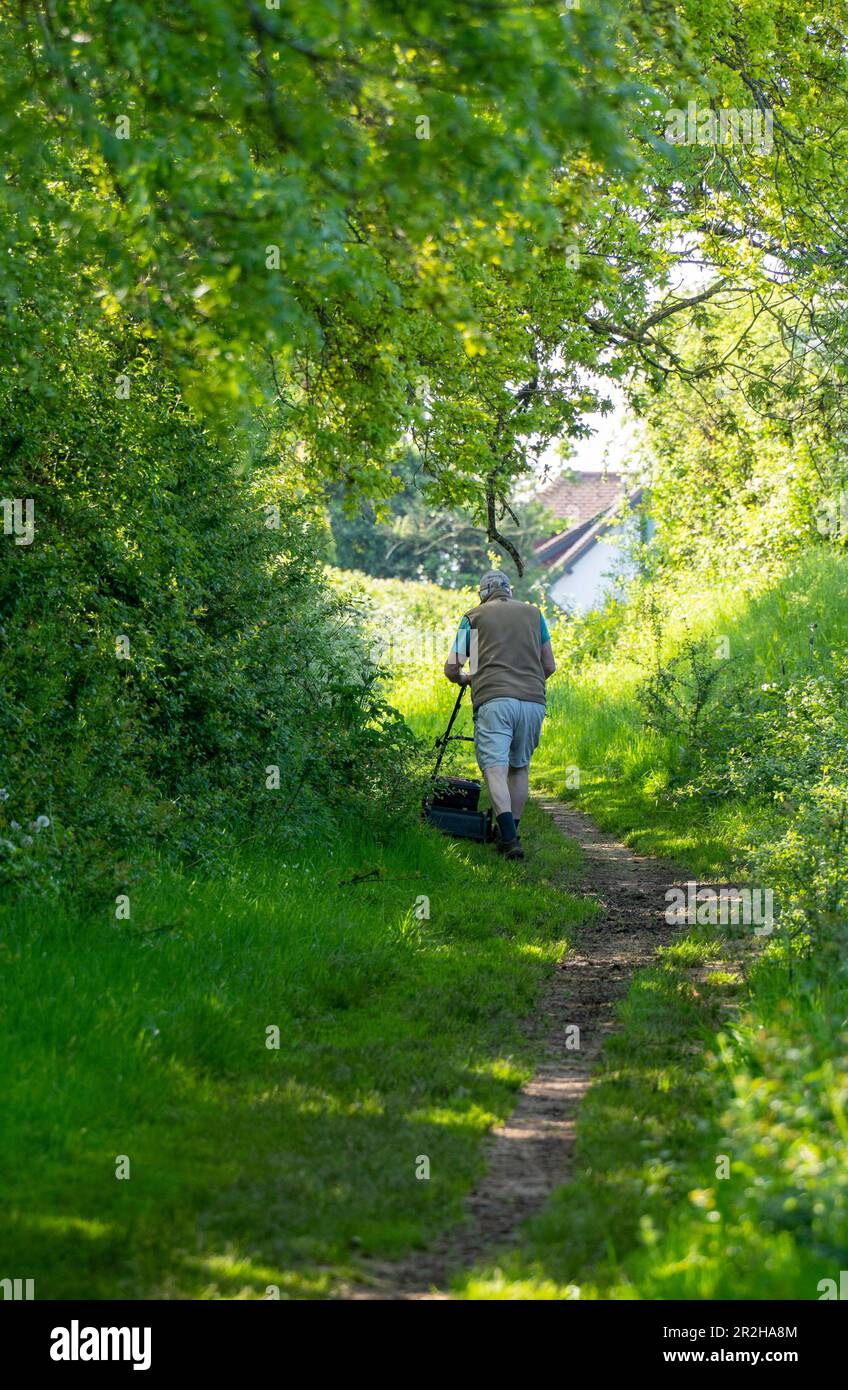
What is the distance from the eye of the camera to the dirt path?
177 inches

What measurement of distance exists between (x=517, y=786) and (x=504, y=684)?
3.15ft

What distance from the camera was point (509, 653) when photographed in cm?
1179

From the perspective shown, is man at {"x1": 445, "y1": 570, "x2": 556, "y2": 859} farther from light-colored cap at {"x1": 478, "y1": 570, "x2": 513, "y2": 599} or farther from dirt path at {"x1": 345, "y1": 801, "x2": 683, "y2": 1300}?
dirt path at {"x1": 345, "y1": 801, "x2": 683, "y2": 1300}

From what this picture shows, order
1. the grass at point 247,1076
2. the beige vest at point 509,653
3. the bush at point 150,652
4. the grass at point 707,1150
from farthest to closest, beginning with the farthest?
the beige vest at point 509,653
the bush at point 150,652
the grass at point 247,1076
the grass at point 707,1150

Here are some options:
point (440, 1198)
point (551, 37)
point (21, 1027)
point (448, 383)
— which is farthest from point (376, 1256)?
point (448, 383)

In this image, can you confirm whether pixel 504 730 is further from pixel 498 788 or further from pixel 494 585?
pixel 494 585

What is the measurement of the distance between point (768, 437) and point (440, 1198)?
1691cm

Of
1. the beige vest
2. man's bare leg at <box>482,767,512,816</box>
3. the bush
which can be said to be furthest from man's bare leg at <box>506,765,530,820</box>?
the bush

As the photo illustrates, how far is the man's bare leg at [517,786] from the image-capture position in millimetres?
12000

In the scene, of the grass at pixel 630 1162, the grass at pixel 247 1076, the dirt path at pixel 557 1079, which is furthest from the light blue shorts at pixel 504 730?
the grass at pixel 630 1162

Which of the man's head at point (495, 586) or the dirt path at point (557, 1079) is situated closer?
the dirt path at point (557, 1079)

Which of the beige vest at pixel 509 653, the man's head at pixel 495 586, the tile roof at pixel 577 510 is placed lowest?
the beige vest at pixel 509 653

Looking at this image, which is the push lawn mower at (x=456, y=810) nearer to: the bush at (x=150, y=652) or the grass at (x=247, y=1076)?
the bush at (x=150, y=652)
